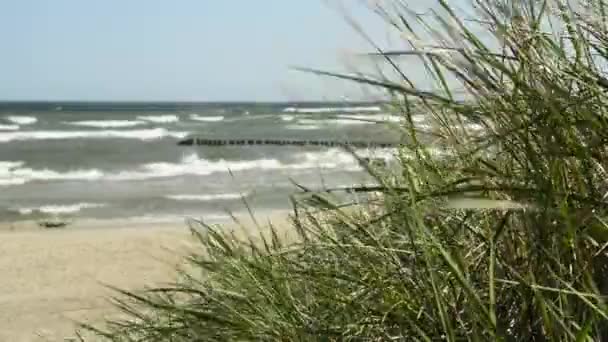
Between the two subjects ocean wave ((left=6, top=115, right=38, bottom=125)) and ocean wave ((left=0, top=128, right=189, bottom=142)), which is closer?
ocean wave ((left=0, top=128, right=189, bottom=142))

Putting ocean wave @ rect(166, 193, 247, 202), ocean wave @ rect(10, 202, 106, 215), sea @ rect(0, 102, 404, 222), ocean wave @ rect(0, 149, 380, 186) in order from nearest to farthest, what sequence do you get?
sea @ rect(0, 102, 404, 222), ocean wave @ rect(10, 202, 106, 215), ocean wave @ rect(166, 193, 247, 202), ocean wave @ rect(0, 149, 380, 186)

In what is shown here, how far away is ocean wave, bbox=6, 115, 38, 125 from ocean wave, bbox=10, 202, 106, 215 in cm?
3082

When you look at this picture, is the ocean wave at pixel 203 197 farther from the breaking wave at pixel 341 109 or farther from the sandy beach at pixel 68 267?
the breaking wave at pixel 341 109

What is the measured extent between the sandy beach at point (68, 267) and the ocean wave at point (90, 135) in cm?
2106

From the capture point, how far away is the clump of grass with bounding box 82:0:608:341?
1.34 metres

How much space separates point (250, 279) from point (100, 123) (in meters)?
45.4

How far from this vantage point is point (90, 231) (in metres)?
14.0

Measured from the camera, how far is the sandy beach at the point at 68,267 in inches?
305

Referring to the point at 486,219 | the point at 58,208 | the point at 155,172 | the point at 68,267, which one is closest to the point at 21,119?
the point at 155,172

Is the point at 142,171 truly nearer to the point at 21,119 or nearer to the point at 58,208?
the point at 58,208

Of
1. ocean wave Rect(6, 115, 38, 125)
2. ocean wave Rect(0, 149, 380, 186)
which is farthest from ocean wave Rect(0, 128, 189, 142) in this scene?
ocean wave Rect(0, 149, 380, 186)

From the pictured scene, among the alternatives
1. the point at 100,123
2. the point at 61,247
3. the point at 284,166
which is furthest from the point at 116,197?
the point at 100,123

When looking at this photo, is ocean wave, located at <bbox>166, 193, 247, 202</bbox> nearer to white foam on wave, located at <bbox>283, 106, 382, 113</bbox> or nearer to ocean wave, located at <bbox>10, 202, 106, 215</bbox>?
ocean wave, located at <bbox>10, 202, 106, 215</bbox>

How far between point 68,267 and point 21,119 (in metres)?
42.1
